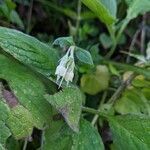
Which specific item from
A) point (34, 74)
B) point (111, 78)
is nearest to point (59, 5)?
point (111, 78)

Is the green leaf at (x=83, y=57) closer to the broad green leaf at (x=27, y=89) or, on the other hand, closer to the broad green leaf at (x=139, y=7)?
the broad green leaf at (x=27, y=89)

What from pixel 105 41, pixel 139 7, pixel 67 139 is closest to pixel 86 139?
pixel 67 139

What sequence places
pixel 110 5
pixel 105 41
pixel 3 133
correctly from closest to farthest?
1. pixel 3 133
2. pixel 110 5
3. pixel 105 41

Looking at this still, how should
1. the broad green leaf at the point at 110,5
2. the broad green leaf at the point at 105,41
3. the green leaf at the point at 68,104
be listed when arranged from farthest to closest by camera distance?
the broad green leaf at the point at 105,41, the broad green leaf at the point at 110,5, the green leaf at the point at 68,104

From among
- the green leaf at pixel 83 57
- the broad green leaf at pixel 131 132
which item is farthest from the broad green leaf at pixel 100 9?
the broad green leaf at pixel 131 132

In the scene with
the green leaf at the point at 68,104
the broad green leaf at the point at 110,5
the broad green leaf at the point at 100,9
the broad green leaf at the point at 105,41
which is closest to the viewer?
the green leaf at the point at 68,104

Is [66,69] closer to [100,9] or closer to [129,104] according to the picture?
[100,9]

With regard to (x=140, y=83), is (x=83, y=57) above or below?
above
